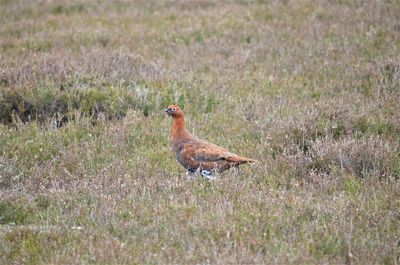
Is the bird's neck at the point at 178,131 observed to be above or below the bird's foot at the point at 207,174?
above

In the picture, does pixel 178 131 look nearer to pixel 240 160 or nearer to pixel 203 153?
pixel 203 153

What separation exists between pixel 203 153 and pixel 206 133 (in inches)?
62.4

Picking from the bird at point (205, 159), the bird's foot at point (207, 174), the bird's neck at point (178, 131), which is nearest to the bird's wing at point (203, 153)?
the bird at point (205, 159)

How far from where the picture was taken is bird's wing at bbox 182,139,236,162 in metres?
7.61

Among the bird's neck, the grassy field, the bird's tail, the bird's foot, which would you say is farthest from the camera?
the bird's neck

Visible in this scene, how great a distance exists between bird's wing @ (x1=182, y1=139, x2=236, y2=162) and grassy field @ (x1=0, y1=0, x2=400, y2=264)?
223mm

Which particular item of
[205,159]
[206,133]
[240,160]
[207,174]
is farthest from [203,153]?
[206,133]

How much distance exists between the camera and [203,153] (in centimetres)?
762

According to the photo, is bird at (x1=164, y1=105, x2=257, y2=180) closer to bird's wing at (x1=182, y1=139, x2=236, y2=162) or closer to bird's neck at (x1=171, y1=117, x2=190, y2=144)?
bird's wing at (x1=182, y1=139, x2=236, y2=162)

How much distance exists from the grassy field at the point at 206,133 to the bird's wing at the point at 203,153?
0.22m

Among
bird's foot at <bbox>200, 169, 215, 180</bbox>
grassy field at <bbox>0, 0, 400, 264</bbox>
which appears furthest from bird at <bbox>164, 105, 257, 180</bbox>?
grassy field at <bbox>0, 0, 400, 264</bbox>

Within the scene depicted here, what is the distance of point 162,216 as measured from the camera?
6262 mm

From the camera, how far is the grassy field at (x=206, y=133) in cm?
585

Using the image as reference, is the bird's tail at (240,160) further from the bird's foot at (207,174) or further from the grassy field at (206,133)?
the bird's foot at (207,174)
